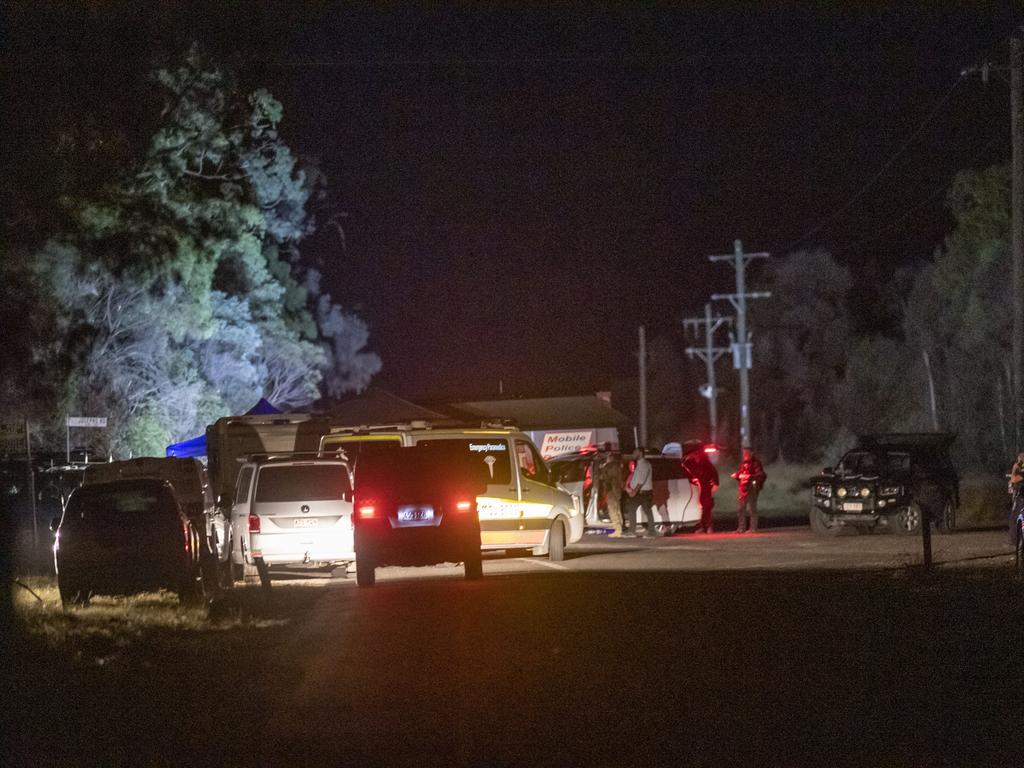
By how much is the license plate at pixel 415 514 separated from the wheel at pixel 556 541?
3.93 meters

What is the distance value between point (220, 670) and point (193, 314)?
29.3m

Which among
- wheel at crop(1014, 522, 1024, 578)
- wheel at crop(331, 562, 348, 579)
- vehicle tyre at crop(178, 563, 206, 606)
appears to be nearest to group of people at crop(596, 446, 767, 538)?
wheel at crop(331, 562, 348, 579)

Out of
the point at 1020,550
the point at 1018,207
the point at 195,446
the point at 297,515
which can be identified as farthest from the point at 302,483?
the point at 195,446

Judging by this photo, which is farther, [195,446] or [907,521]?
[195,446]

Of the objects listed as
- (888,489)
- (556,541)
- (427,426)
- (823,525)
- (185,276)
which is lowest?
(823,525)

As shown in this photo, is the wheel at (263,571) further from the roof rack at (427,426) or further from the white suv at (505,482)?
the roof rack at (427,426)

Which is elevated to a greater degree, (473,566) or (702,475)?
(702,475)

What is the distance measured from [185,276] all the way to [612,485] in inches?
607

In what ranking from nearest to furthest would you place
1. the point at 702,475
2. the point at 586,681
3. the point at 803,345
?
the point at 586,681
the point at 702,475
the point at 803,345

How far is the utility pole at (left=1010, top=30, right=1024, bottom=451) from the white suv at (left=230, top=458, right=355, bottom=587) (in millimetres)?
15130

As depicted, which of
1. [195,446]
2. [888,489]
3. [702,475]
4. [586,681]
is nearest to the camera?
[586,681]

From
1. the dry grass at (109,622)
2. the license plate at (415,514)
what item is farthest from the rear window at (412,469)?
the dry grass at (109,622)

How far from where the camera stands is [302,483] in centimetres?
2267

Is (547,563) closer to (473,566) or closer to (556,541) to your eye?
(556,541)
